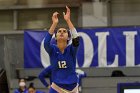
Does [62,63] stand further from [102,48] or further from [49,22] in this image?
[49,22]

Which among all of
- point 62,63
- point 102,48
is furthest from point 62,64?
point 102,48

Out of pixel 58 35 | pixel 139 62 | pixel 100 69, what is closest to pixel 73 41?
pixel 58 35

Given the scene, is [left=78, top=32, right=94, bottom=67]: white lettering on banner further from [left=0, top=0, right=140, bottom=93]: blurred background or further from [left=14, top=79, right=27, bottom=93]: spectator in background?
[left=14, top=79, right=27, bottom=93]: spectator in background

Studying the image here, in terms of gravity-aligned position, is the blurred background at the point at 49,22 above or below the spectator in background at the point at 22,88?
above

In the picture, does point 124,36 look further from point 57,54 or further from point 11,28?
point 57,54

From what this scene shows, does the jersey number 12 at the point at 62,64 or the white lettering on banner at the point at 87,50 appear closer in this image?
the jersey number 12 at the point at 62,64

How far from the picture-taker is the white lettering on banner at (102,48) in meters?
10.2

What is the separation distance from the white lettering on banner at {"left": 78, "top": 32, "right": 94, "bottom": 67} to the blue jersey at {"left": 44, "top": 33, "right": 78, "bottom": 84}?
5837 millimetres

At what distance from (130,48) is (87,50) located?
1.05 meters

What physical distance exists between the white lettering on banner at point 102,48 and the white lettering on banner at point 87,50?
0.20 metres

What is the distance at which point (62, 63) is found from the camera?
4.38 m

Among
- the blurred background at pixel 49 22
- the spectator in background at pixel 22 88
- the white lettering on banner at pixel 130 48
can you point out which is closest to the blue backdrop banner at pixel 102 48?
the white lettering on banner at pixel 130 48

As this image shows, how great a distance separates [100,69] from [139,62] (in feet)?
4.59

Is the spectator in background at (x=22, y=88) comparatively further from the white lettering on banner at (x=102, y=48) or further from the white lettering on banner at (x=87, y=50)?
the white lettering on banner at (x=102, y=48)
